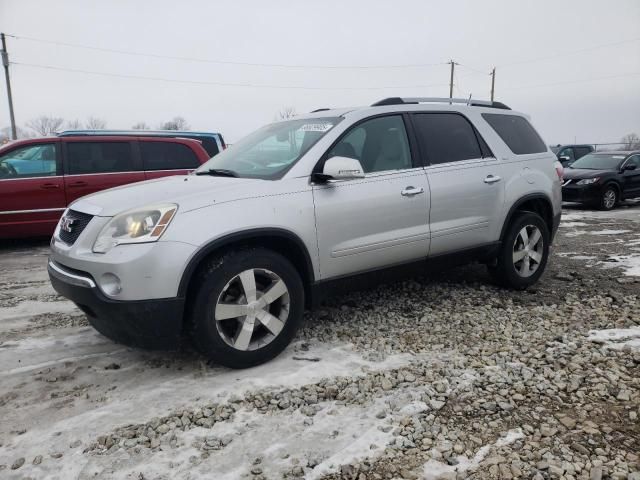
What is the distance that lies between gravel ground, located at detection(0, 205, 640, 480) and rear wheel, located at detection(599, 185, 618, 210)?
29.4ft

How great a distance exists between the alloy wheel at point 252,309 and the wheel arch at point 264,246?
0.70 feet

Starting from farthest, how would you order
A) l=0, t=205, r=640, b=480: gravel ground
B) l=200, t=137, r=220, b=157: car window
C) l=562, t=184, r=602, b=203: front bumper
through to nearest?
l=562, t=184, r=602, b=203: front bumper
l=200, t=137, r=220, b=157: car window
l=0, t=205, r=640, b=480: gravel ground

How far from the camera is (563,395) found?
9.81ft

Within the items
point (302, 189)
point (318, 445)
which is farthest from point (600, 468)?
point (302, 189)

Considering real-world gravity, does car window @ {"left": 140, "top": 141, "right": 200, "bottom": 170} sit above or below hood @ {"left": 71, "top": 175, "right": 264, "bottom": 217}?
above

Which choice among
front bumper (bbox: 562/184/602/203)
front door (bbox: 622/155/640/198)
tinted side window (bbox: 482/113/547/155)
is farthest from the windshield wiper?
front door (bbox: 622/155/640/198)

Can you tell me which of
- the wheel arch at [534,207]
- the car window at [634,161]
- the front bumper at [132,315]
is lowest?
the front bumper at [132,315]

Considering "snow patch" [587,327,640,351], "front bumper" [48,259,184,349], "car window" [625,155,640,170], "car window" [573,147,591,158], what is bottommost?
"snow patch" [587,327,640,351]

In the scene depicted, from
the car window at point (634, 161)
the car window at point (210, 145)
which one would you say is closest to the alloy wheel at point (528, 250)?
the car window at point (210, 145)

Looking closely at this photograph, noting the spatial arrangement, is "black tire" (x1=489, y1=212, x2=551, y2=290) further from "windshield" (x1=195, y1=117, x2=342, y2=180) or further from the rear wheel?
the rear wheel

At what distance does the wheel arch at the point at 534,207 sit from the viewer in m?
4.80

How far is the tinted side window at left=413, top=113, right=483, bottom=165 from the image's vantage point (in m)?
4.32

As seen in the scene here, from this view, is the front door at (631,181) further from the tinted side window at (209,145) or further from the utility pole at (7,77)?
the utility pole at (7,77)

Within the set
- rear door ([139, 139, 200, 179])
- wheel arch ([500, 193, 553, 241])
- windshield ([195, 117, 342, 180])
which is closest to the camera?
windshield ([195, 117, 342, 180])
